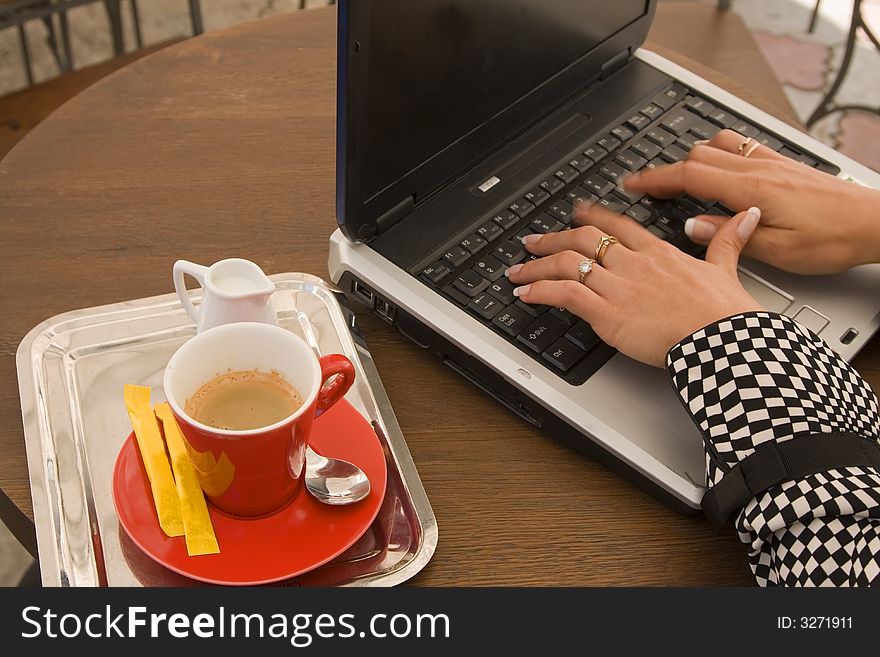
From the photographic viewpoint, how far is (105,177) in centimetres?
98

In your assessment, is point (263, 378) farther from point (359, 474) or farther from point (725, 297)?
point (725, 297)

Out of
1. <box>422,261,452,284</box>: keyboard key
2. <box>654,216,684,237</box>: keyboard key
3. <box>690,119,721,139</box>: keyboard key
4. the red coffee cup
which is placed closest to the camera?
the red coffee cup

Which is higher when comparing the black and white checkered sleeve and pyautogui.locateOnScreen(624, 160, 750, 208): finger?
pyautogui.locateOnScreen(624, 160, 750, 208): finger

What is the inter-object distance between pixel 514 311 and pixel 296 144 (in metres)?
0.37

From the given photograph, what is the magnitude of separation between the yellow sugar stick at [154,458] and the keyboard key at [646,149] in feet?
1.77

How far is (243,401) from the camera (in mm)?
669

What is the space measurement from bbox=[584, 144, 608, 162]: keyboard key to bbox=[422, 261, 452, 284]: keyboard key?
23cm

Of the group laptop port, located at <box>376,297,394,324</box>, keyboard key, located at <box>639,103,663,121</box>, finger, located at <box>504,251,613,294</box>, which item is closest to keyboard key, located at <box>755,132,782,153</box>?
keyboard key, located at <box>639,103,663,121</box>

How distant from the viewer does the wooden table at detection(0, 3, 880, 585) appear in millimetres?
731

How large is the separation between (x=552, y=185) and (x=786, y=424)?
342 millimetres

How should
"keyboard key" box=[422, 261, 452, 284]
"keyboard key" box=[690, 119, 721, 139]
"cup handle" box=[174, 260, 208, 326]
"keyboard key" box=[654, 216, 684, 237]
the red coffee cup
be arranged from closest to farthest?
the red coffee cup
"cup handle" box=[174, 260, 208, 326]
"keyboard key" box=[422, 261, 452, 284]
"keyboard key" box=[654, 216, 684, 237]
"keyboard key" box=[690, 119, 721, 139]

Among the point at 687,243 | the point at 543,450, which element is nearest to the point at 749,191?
the point at 687,243

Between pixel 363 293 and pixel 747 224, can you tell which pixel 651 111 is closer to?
pixel 747 224

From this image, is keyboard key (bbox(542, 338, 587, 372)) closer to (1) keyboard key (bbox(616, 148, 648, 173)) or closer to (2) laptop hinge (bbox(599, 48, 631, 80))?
(1) keyboard key (bbox(616, 148, 648, 173))
